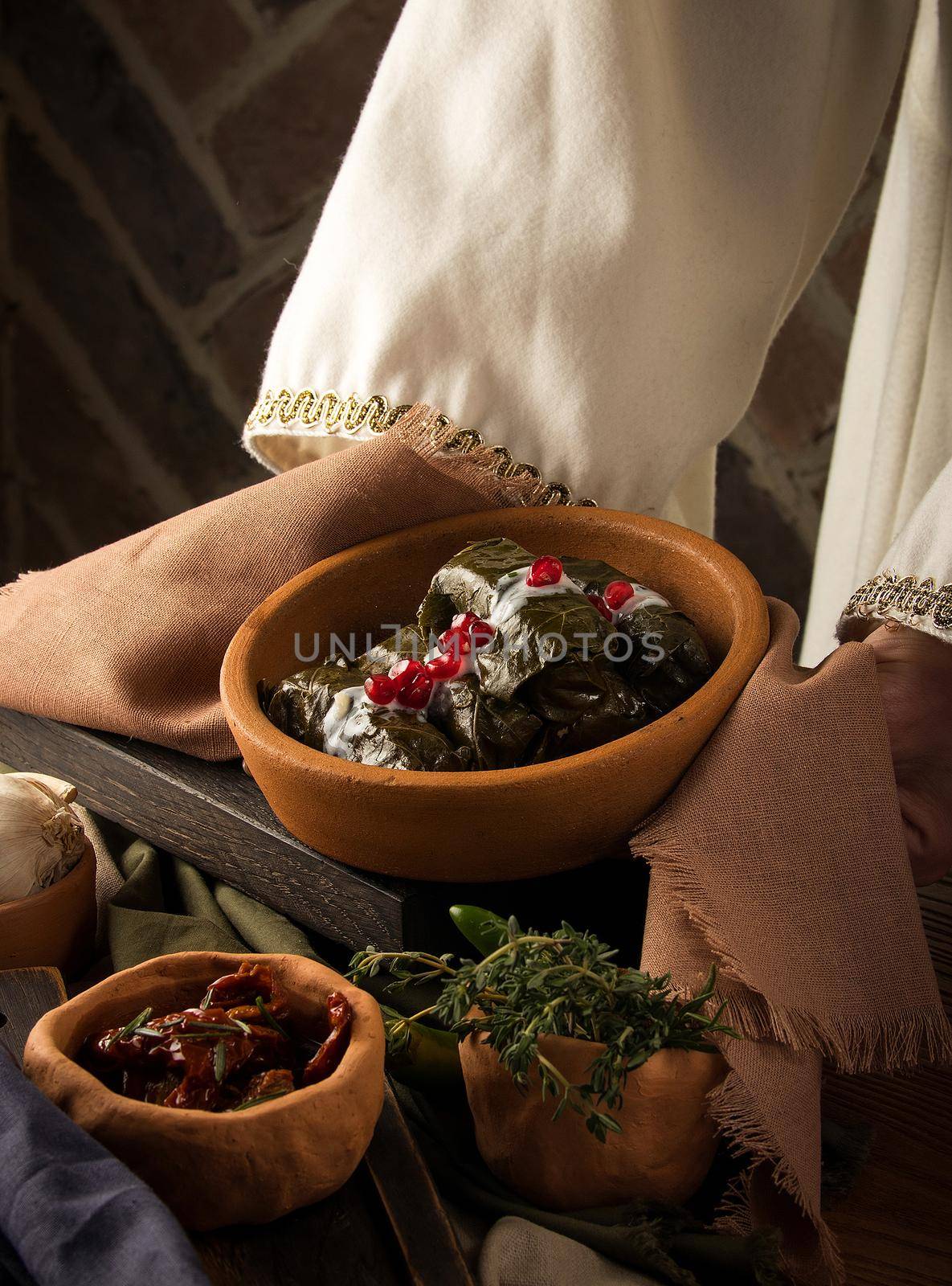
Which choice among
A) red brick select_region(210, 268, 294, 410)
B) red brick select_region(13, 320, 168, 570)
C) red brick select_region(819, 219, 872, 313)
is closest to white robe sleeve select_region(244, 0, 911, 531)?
red brick select_region(819, 219, 872, 313)

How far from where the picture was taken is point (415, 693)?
83cm

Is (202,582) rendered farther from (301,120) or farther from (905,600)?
(301,120)

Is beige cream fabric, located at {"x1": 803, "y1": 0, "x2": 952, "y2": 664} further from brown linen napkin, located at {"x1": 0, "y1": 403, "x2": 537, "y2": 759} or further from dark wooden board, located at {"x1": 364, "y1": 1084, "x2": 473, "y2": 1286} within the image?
dark wooden board, located at {"x1": 364, "y1": 1084, "x2": 473, "y2": 1286}

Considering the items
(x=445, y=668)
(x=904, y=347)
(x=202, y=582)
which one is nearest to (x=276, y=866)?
(x=445, y=668)

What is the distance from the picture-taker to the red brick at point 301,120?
2029mm

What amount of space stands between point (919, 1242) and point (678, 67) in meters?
1.00

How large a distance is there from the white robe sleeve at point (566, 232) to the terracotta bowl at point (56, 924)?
491mm

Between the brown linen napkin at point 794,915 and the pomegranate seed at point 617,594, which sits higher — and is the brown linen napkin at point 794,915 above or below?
below

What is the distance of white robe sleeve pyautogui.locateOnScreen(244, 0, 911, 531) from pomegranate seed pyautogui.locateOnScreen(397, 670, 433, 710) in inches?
13.6

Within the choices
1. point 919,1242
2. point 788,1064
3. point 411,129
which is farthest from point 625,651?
point 411,129

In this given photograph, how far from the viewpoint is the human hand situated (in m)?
0.85

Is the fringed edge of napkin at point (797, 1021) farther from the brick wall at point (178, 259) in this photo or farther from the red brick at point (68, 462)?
the red brick at point (68, 462)

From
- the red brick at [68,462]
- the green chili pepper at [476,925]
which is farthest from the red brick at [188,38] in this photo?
the green chili pepper at [476,925]

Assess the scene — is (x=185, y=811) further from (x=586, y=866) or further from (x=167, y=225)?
(x=167, y=225)
